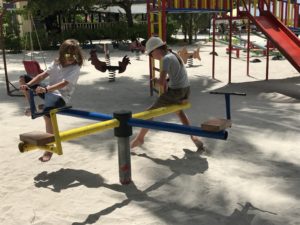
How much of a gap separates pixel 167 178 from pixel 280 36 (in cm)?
728

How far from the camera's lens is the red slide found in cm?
939

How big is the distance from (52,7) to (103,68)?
11.4m

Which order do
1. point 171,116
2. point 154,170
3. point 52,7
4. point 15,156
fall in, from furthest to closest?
point 52,7 < point 171,116 < point 15,156 < point 154,170

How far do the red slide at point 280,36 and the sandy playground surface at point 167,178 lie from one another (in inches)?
105

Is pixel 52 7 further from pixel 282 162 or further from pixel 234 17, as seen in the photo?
pixel 282 162

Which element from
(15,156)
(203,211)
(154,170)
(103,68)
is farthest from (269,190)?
(103,68)

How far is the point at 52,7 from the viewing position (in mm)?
20125

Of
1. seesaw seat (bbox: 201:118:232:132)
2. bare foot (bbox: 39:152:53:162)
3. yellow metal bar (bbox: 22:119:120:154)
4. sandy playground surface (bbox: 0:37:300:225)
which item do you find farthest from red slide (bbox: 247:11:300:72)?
yellow metal bar (bbox: 22:119:120:154)

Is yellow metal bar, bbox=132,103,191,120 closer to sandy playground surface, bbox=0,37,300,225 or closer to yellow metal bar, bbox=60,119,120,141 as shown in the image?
yellow metal bar, bbox=60,119,120,141

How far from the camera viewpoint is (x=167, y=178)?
13.6 feet

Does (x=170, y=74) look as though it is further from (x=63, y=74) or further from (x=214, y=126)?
(x=214, y=126)

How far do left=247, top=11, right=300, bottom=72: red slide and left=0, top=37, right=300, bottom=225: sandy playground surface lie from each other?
267 cm

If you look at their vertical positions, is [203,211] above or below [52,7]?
below

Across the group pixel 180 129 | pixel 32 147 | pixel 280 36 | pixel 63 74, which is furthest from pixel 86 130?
pixel 280 36
